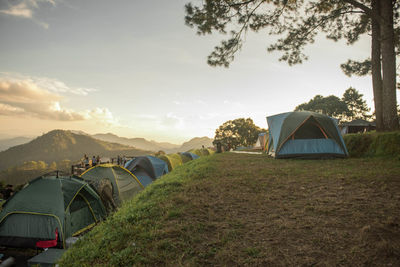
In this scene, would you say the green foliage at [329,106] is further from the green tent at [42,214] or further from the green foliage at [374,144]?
the green tent at [42,214]

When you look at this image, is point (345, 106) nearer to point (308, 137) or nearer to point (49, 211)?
point (308, 137)

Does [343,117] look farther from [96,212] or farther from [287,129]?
[96,212]

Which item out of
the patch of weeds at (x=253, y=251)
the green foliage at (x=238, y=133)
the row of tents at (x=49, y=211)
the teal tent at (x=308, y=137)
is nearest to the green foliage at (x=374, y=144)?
the teal tent at (x=308, y=137)

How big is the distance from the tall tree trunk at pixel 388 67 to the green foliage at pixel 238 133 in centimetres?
4671

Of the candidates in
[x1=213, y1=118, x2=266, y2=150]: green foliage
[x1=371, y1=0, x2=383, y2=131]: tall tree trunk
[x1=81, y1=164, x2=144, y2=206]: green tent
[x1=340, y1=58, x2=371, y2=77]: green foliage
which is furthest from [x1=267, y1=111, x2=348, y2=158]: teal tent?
[x1=213, y1=118, x2=266, y2=150]: green foliage

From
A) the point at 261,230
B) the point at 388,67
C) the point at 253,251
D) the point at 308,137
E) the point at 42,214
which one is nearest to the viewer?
the point at 253,251

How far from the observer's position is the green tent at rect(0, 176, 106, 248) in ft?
19.7

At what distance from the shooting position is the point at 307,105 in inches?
1973

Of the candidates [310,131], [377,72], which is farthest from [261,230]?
[377,72]

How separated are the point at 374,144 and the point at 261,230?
909cm

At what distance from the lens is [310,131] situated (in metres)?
11.0

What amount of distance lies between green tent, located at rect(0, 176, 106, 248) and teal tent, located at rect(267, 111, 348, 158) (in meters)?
9.10

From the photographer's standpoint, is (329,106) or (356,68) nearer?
(356,68)

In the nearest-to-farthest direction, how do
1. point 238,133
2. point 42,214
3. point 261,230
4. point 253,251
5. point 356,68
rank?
1. point 253,251
2. point 261,230
3. point 42,214
4. point 356,68
5. point 238,133
